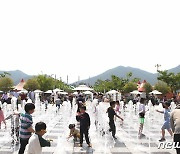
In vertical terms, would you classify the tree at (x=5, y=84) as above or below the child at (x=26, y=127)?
above

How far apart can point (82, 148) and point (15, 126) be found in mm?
2196

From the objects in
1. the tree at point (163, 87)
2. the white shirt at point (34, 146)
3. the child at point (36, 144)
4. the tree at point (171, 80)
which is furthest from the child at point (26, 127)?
the tree at point (171, 80)

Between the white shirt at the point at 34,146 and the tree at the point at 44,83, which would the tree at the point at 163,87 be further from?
the white shirt at the point at 34,146

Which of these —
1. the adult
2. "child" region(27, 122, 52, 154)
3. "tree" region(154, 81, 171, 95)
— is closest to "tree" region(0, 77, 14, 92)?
"tree" region(154, 81, 171, 95)

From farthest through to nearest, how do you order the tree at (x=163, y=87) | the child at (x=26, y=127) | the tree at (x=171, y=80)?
the tree at (x=171, y=80)
the tree at (x=163, y=87)
the child at (x=26, y=127)

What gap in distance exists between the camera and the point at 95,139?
11.7 metres

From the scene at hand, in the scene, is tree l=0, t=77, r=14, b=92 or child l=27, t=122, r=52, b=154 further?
tree l=0, t=77, r=14, b=92

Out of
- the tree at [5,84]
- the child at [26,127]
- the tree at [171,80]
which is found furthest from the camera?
the tree at [5,84]

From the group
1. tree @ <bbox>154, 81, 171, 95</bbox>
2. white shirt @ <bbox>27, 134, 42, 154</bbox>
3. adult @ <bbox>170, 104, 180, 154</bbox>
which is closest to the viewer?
white shirt @ <bbox>27, 134, 42, 154</bbox>

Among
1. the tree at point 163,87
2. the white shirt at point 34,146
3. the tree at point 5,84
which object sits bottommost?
the white shirt at point 34,146

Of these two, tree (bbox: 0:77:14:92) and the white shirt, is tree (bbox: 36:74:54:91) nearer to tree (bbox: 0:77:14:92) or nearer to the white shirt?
A: tree (bbox: 0:77:14:92)

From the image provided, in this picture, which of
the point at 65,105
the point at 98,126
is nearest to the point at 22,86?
the point at 65,105

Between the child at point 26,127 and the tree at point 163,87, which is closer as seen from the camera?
the child at point 26,127

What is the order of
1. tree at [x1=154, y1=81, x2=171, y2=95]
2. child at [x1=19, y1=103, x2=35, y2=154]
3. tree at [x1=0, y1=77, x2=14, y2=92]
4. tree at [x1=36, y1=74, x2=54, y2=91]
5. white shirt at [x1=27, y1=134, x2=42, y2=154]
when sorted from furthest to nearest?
tree at [x1=36, y1=74, x2=54, y2=91] → tree at [x1=0, y1=77, x2=14, y2=92] → tree at [x1=154, y1=81, x2=171, y2=95] → child at [x1=19, y1=103, x2=35, y2=154] → white shirt at [x1=27, y1=134, x2=42, y2=154]
